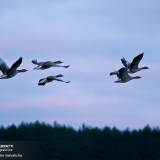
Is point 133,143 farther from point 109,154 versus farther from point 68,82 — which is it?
point 68,82

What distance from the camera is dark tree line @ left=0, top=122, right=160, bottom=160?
88.7 metres

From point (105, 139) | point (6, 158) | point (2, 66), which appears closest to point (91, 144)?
point (105, 139)

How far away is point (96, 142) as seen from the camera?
9306 centimetres

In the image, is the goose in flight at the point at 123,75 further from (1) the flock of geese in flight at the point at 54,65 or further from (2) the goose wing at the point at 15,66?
(2) the goose wing at the point at 15,66

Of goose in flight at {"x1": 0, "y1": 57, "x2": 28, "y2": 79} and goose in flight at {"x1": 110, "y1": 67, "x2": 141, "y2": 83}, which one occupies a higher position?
goose in flight at {"x1": 0, "y1": 57, "x2": 28, "y2": 79}

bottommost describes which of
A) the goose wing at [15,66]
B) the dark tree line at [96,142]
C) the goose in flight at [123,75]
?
the goose in flight at [123,75]

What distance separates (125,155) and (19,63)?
45322mm

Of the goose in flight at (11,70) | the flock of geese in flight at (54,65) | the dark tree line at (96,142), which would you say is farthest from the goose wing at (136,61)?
the dark tree line at (96,142)

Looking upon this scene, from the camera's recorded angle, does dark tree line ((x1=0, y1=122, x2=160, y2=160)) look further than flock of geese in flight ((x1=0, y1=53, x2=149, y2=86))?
Yes

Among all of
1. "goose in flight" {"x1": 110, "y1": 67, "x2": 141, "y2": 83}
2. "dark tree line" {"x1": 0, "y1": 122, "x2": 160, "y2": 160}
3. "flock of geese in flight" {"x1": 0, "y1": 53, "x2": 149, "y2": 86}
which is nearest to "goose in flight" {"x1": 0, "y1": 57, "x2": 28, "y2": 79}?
"flock of geese in flight" {"x1": 0, "y1": 53, "x2": 149, "y2": 86}

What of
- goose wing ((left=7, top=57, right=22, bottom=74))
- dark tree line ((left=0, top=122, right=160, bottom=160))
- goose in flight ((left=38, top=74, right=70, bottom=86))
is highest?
dark tree line ((left=0, top=122, right=160, bottom=160))

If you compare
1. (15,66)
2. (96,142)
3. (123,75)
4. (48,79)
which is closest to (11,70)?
(15,66)

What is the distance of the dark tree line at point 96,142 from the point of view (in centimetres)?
8869

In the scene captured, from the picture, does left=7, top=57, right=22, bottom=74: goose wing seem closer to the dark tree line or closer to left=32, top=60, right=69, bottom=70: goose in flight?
left=32, top=60, right=69, bottom=70: goose in flight
